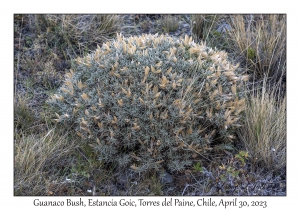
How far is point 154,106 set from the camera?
3.26 m

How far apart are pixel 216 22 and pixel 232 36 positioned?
1.39ft

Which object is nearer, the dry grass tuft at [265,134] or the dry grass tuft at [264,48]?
the dry grass tuft at [265,134]

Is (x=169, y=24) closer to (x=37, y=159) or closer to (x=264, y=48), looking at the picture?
(x=264, y=48)

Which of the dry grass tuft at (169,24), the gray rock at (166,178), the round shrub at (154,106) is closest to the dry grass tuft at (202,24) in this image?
the dry grass tuft at (169,24)

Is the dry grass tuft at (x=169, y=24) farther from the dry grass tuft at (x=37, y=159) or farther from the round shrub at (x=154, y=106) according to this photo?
the dry grass tuft at (x=37, y=159)

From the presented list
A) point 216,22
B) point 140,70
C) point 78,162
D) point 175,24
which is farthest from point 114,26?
point 78,162

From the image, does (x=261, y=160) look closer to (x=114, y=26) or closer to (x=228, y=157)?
(x=228, y=157)

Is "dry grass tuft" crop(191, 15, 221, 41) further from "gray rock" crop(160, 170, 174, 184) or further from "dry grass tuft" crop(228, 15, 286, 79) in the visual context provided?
"gray rock" crop(160, 170, 174, 184)

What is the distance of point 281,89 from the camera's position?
439 centimetres

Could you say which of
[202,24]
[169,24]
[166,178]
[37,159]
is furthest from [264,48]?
[37,159]

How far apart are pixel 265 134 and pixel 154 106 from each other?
3.53 feet

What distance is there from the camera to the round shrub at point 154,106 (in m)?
3.29

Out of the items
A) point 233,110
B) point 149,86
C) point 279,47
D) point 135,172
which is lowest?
point 135,172

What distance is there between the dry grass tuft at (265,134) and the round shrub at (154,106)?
0.59ft
